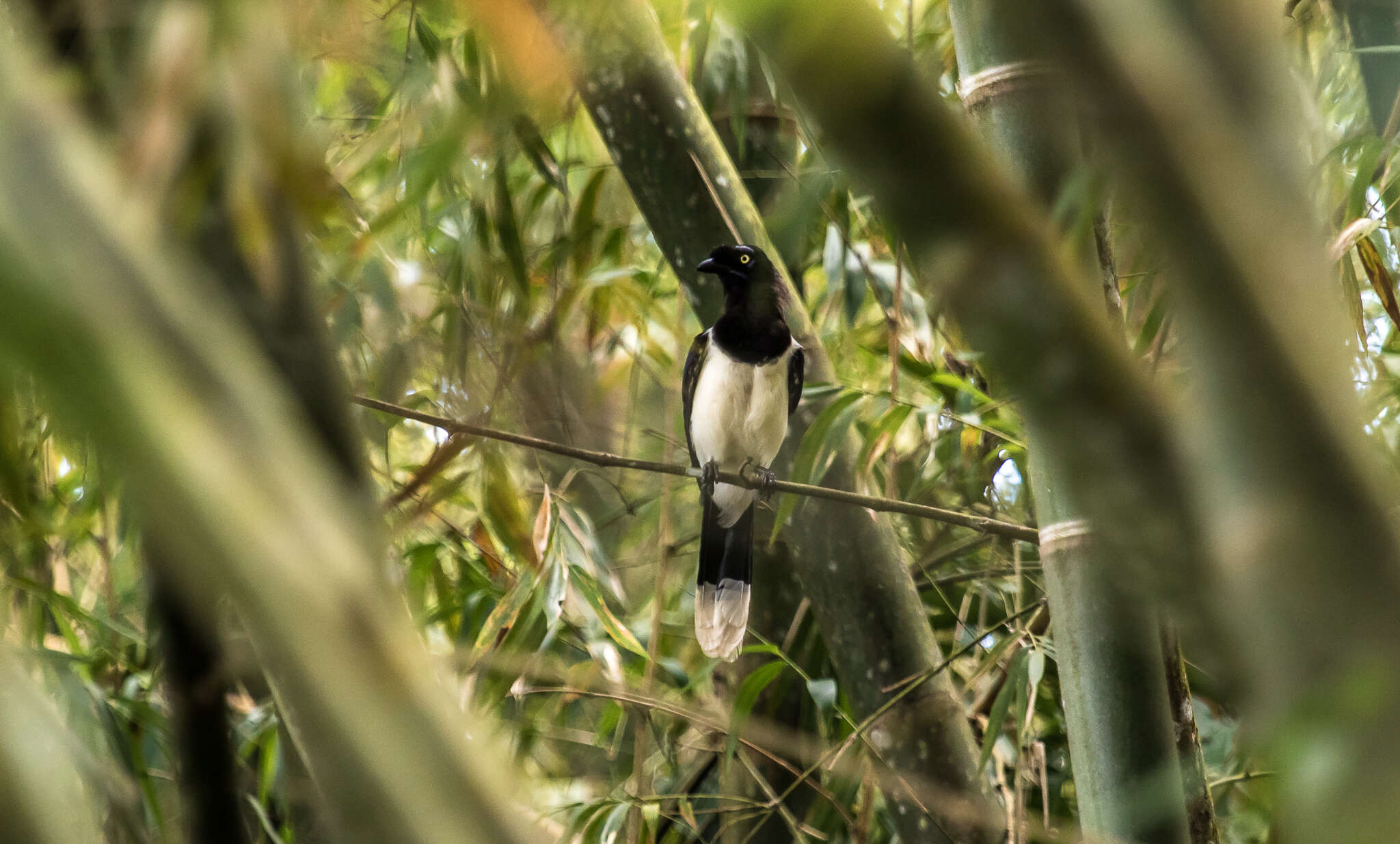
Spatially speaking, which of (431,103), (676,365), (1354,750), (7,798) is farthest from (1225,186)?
(676,365)

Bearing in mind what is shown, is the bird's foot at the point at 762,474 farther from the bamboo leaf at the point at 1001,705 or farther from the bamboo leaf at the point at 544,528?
the bamboo leaf at the point at 1001,705

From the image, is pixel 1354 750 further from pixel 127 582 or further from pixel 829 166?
pixel 127 582

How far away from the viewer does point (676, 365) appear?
354 cm

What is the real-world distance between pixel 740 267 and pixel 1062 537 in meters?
1.58

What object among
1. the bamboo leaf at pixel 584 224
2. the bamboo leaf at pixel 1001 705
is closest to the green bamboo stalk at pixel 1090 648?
the bamboo leaf at pixel 1001 705

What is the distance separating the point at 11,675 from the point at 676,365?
322 centimetres

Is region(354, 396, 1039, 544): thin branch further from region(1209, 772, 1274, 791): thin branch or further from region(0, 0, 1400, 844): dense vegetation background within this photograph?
region(1209, 772, 1274, 791): thin branch

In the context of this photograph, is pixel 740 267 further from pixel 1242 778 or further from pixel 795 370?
pixel 1242 778

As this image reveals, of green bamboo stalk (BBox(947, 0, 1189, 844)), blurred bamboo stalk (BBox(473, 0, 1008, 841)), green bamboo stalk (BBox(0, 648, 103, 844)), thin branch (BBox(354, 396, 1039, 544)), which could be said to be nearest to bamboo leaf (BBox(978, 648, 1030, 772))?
blurred bamboo stalk (BBox(473, 0, 1008, 841))

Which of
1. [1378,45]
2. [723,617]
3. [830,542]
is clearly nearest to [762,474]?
[723,617]

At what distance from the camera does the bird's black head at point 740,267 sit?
8.14 feet

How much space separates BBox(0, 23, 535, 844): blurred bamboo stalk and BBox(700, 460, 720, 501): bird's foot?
285cm

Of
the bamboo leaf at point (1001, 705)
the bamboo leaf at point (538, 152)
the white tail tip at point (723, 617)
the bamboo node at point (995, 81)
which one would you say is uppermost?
the bamboo leaf at point (538, 152)

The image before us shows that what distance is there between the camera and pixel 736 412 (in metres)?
3.31
